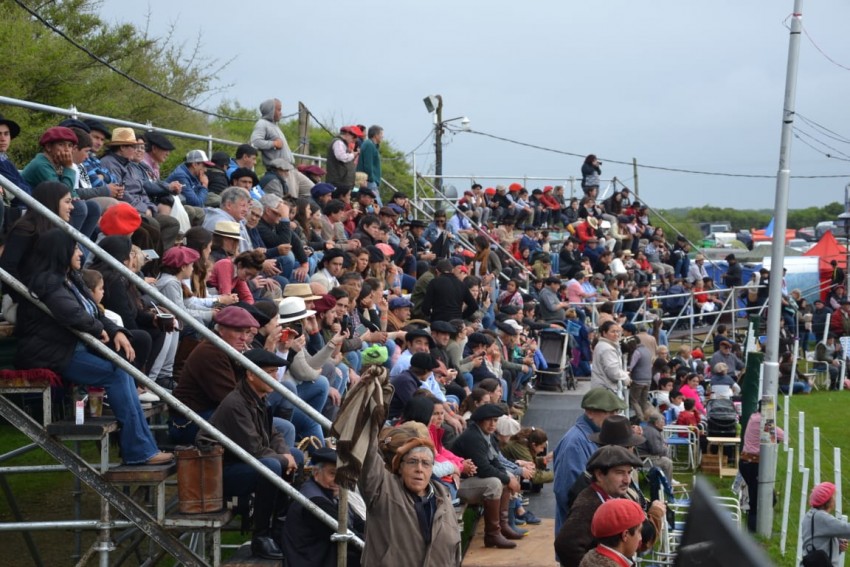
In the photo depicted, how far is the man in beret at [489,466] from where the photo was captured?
10.4 meters

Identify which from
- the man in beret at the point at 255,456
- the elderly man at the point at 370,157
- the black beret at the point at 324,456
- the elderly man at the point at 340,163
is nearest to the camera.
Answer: the black beret at the point at 324,456

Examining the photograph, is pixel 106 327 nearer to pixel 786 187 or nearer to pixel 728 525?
pixel 728 525

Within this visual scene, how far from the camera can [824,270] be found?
4256 centimetres

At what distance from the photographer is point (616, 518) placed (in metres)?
6.06

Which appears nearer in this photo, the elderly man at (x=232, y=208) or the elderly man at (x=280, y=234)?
the elderly man at (x=232, y=208)

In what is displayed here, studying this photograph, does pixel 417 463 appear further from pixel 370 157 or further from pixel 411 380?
pixel 370 157

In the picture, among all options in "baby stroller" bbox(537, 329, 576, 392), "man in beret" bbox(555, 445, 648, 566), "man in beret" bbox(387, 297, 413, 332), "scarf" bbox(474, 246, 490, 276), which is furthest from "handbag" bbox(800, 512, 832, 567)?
"scarf" bbox(474, 246, 490, 276)

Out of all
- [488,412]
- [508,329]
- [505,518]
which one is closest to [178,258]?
[488,412]

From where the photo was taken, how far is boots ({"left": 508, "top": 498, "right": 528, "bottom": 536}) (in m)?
11.1

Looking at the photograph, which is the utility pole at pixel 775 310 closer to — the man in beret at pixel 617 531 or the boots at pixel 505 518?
the boots at pixel 505 518

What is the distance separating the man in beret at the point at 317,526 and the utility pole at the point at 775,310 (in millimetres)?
9231

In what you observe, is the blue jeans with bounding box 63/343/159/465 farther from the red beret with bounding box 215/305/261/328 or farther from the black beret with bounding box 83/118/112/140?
the black beret with bounding box 83/118/112/140

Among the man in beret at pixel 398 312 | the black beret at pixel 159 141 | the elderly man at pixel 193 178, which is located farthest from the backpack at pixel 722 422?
the black beret at pixel 159 141

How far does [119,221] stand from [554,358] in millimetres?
12268
